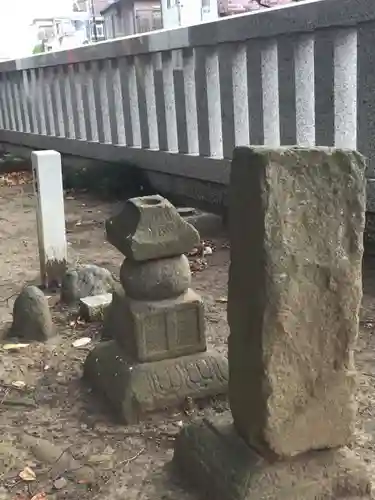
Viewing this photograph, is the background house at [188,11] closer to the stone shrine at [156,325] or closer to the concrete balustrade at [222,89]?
the concrete balustrade at [222,89]

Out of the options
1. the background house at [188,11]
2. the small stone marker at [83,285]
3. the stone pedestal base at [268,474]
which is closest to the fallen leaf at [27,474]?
the stone pedestal base at [268,474]

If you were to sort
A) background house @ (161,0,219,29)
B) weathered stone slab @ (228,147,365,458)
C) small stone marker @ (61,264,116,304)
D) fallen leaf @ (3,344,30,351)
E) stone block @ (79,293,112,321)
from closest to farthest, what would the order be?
weathered stone slab @ (228,147,365,458)
fallen leaf @ (3,344,30,351)
stone block @ (79,293,112,321)
small stone marker @ (61,264,116,304)
background house @ (161,0,219,29)

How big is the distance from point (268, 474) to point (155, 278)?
0.92 m

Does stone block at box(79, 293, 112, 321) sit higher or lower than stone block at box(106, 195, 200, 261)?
lower

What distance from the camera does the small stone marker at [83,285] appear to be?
12.3 ft

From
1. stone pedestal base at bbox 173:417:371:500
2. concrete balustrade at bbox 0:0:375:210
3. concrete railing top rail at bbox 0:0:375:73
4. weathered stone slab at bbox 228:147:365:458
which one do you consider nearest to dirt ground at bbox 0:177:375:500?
stone pedestal base at bbox 173:417:371:500

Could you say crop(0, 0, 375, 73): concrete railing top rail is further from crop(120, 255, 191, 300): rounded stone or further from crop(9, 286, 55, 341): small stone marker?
crop(9, 286, 55, 341): small stone marker

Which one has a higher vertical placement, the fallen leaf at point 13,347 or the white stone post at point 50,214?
the white stone post at point 50,214

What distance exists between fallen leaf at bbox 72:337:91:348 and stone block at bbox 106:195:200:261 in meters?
0.79

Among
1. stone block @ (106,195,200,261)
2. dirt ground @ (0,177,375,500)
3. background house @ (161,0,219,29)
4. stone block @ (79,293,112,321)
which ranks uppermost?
background house @ (161,0,219,29)

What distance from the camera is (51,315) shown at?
11.8 ft

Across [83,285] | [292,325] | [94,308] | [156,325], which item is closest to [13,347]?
[94,308]

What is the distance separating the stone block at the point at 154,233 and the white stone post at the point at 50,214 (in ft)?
4.87

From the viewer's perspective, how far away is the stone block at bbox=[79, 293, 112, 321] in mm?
3502
